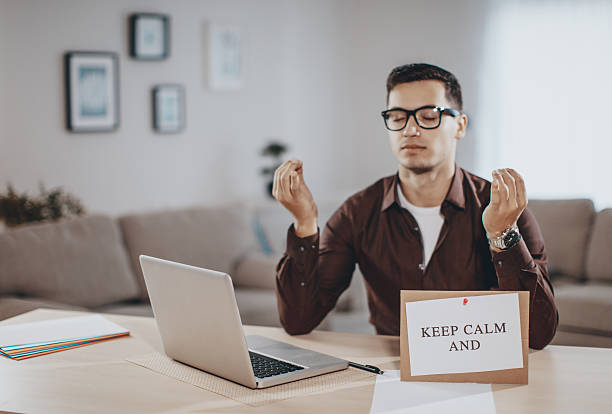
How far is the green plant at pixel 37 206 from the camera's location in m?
3.35

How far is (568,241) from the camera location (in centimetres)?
363

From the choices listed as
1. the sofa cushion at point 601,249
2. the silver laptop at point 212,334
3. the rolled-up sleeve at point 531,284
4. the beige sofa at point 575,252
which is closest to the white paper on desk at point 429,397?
the silver laptop at point 212,334

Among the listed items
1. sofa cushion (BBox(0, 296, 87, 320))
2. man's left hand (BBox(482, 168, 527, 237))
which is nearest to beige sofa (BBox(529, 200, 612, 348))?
man's left hand (BBox(482, 168, 527, 237))

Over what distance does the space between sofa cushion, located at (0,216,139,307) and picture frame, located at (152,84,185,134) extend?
1.06 metres

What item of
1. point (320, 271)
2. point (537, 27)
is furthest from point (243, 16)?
point (320, 271)

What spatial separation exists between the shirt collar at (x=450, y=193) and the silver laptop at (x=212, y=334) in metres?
0.55

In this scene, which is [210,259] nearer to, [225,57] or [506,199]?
[225,57]

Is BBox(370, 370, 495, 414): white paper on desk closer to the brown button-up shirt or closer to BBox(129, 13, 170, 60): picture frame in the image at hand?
the brown button-up shirt

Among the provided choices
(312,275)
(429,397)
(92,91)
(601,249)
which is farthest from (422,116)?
(92,91)

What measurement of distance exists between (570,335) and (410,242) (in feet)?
5.40

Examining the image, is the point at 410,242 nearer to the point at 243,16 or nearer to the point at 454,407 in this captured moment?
the point at 454,407

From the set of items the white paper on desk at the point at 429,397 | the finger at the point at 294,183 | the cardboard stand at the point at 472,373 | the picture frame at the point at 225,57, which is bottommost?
the white paper on desk at the point at 429,397

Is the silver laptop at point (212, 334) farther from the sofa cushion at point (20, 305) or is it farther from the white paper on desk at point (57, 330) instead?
the sofa cushion at point (20, 305)

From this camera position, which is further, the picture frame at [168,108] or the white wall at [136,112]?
the picture frame at [168,108]
